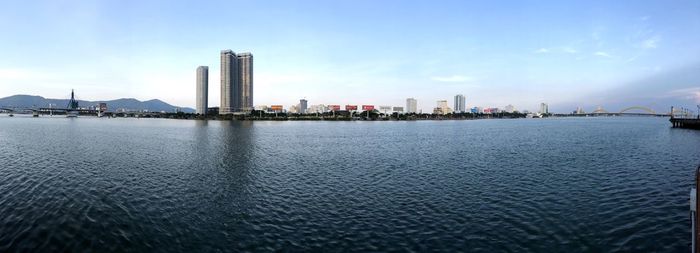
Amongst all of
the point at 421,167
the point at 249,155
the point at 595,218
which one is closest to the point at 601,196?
the point at 595,218

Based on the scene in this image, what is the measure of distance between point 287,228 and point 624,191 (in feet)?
74.8

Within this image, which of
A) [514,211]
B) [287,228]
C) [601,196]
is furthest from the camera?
[601,196]

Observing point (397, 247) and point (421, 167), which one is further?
point (421, 167)

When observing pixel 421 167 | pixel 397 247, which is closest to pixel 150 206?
pixel 397 247

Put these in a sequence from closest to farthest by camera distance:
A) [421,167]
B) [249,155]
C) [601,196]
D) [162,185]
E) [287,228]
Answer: [287,228] → [601,196] → [162,185] → [421,167] → [249,155]

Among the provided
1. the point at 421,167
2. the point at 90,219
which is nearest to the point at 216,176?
the point at 90,219

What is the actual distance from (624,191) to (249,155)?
124 feet

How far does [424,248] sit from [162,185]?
20.8m

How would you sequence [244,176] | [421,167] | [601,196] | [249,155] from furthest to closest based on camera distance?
[249,155] < [421,167] < [244,176] < [601,196]

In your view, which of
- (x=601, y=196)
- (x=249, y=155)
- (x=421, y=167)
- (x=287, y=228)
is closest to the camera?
(x=287, y=228)

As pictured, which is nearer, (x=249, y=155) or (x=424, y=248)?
(x=424, y=248)

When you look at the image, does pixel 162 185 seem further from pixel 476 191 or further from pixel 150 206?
pixel 476 191

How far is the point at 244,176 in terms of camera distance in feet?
104

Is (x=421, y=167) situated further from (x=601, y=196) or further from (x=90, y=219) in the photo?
(x=90, y=219)
